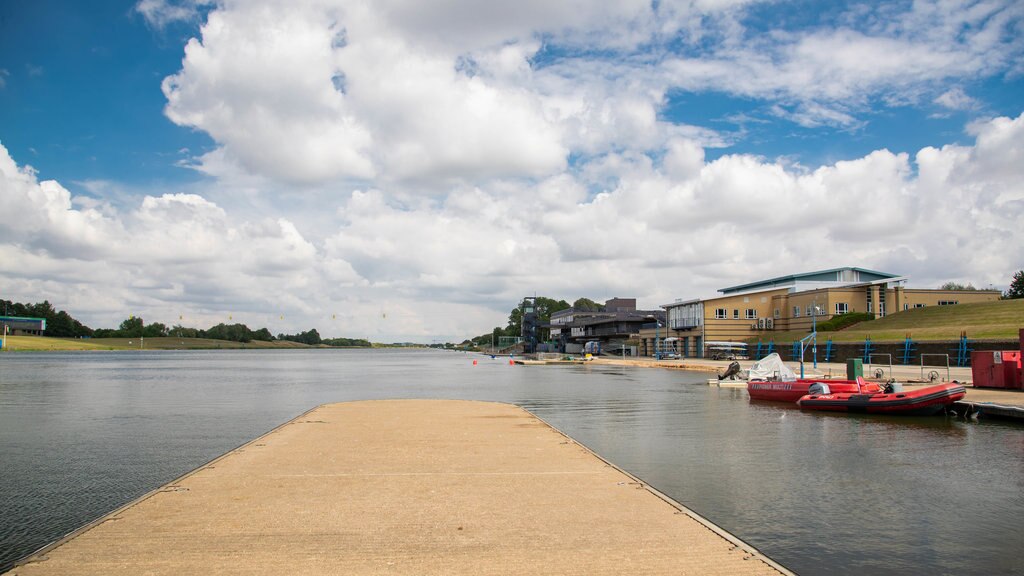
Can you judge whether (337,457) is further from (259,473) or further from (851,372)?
(851,372)

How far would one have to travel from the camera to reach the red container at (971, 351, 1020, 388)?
110ft

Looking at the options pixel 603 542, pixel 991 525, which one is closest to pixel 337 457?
pixel 603 542

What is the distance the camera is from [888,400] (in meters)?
28.1

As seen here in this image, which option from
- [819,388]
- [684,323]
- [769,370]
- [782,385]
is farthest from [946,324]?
[819,388]

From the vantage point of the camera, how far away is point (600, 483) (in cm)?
1171

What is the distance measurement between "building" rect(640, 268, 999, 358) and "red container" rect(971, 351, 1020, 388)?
44827 mm

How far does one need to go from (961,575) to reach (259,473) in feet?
37.6

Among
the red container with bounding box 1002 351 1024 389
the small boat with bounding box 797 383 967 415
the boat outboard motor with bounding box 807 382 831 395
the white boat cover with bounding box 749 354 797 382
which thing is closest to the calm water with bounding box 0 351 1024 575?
the small boat with bounding box 797 383 967 415

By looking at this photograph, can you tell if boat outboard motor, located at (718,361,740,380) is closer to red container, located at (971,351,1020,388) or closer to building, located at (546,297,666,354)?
red container, located at (971,351,1020,388)

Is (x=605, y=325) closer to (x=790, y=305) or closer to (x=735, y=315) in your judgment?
(x=735, y=315)

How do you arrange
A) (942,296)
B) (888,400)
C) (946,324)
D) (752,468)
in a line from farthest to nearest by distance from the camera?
(942,296) → (946,324) → (888,400) → (752,468)

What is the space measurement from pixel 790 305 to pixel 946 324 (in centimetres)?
2502

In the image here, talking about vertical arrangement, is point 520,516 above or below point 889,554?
above

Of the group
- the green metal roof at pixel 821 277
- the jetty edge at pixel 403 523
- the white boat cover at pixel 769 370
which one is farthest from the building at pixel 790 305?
the jetty edge at pixel 403 523
